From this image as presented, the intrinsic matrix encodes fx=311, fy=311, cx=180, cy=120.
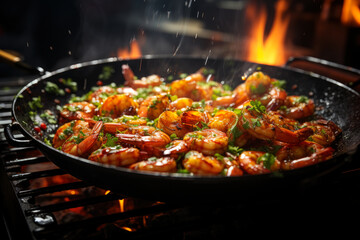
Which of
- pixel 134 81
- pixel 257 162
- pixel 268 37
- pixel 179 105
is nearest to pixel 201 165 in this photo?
pixel 257 162

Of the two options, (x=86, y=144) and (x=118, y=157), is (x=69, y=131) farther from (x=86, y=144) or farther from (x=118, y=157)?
(x=118, y=157)

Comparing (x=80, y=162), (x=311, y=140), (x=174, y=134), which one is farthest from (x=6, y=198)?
(x=311, y=140)

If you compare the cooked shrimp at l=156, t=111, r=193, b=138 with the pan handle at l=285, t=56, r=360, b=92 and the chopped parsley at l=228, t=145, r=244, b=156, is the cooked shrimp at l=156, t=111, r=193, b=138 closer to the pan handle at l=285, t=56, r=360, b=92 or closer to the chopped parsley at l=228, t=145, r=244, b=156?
the chopped parsley at l=228, t=145, r=244, b=156

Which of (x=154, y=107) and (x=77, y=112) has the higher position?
(x=154, y=107)

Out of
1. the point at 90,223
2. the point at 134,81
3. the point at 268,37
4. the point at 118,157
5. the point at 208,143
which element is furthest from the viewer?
the point at 268,37

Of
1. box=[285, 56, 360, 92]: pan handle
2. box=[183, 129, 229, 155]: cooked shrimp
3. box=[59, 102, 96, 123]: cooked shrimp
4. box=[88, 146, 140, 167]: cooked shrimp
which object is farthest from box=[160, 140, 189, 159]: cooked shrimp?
box=[285, 56, 360, 92]: pan handle

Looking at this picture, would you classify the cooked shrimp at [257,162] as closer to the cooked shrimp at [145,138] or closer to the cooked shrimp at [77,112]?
the cooked shrimp at [145,138]
